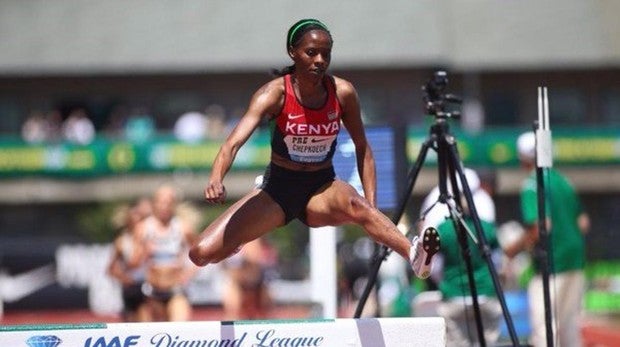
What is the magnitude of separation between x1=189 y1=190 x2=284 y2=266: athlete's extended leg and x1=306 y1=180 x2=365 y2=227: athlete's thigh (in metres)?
0.19

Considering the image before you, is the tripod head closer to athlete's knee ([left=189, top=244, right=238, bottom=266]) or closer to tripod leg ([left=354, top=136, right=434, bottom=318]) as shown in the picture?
tripod leg ([left=354, top=136, right=434, bottom=318])

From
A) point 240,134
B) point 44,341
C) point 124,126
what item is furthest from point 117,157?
point 44,341

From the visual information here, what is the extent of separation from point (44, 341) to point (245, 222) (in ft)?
5.62

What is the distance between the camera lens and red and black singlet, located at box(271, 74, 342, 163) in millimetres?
8312

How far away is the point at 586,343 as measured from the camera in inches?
506

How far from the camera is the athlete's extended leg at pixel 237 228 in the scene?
8336 mm

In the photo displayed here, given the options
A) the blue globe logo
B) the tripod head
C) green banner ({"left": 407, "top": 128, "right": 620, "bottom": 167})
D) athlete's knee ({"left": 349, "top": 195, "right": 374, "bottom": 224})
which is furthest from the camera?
green banner ({"left": 407, "top": 128, "right": 620, "bottom": 167})

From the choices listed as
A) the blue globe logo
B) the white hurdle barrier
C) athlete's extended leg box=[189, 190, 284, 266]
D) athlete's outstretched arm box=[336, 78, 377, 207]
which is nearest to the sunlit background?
athlete's outstretched arm box=[336, 78, 377, 207]

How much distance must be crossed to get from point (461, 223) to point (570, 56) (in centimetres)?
2644

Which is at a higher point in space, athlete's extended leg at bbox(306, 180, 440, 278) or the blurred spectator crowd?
the blurred spectator crowd

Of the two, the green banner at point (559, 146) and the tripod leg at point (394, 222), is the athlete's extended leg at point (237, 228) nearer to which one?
the tripod leg at point (394, 222)

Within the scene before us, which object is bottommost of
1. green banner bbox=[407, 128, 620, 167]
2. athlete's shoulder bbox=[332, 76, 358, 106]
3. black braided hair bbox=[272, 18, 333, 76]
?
athlete's shoulder bbox=[332, 76, 358, 106]

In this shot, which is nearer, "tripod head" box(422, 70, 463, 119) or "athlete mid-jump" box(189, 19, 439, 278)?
"athlete mid-jump" box(189, 19, 439, 278)

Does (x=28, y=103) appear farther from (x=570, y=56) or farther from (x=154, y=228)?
(x=154, y=228)
